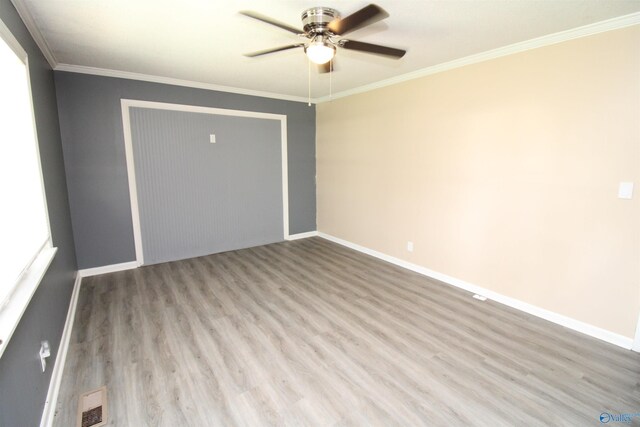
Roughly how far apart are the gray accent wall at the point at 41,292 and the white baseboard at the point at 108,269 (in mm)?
555

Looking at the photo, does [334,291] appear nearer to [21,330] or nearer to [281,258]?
[281,258]

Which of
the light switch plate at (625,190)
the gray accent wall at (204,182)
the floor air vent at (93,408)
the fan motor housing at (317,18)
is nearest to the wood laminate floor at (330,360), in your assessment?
the floor air vent at (93,408)

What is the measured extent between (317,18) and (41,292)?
2.46 metres

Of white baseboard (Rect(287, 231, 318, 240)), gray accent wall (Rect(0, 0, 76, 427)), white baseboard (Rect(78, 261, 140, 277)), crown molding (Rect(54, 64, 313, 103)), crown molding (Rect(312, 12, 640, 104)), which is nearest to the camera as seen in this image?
gray accent wall (Rect(0, 0, 76, 427))

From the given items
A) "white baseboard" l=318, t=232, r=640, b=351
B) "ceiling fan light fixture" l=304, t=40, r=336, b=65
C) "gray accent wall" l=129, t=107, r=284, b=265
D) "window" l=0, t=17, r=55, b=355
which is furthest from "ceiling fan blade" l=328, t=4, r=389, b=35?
"gray accent wall" l=129, t=107, r=284, b=265

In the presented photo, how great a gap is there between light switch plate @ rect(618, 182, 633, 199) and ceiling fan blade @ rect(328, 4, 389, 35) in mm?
2180

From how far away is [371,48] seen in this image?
80.1 inches

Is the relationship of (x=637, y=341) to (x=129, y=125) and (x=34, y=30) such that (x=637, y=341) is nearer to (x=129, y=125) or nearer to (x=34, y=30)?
(x=34, y=30)

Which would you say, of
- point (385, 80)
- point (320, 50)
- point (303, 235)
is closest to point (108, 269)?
point (303, 235)

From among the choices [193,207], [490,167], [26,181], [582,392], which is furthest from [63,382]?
[490,167]

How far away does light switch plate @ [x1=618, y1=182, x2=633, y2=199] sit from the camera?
217cm

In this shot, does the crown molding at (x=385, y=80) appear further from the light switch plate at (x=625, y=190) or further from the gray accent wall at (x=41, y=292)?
the light switch plate at (x=625, y=190)

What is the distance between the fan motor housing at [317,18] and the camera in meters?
1.94

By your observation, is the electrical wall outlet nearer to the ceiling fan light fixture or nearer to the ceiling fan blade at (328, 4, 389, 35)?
the ceiling fan light fixture
